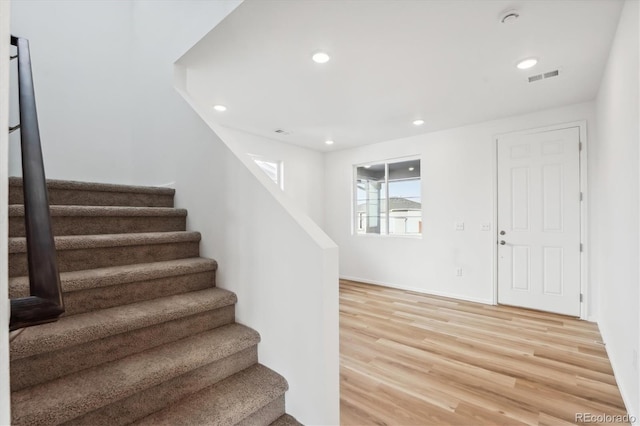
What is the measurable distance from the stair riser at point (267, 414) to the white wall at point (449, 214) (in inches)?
138

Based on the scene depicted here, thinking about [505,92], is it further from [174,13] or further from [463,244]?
[174,13]

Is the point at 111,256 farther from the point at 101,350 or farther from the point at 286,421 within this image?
the point at 286,421

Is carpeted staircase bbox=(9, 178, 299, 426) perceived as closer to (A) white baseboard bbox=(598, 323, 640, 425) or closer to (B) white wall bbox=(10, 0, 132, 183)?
(B) white wall bbox=(10, 0, 132, 183)

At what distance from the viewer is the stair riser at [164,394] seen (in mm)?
1198

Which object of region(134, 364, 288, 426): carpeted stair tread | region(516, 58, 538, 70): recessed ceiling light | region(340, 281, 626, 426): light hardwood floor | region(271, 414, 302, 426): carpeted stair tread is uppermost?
region(516, 58, 538, 70): recessed ceiling light

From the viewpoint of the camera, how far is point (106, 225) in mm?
1991

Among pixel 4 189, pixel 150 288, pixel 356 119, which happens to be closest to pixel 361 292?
pixel 356 119

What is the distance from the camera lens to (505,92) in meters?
3.13

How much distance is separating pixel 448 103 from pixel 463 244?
197 centimetres

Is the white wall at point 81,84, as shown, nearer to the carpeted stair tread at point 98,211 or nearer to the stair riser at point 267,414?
the carpeted stair tread at point 98,211

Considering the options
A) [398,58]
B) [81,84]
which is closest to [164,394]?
[398,58]

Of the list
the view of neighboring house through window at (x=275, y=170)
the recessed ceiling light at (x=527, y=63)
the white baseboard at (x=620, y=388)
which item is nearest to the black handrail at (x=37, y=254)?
the white baseboard at (x=620, y=388)

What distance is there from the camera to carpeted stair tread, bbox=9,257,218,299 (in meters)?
1.40

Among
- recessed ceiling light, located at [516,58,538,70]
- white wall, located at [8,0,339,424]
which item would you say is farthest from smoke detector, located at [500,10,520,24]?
white wall, located at [8,0,339,424]
